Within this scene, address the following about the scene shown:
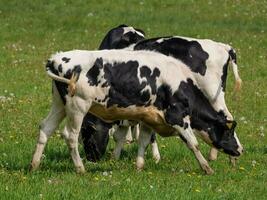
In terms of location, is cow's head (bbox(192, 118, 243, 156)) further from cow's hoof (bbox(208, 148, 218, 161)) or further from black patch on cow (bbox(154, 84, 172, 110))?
black patch on cow (bbox(154, 84, 172, 110))

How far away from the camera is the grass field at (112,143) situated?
984 cm

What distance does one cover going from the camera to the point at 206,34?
27531 mm

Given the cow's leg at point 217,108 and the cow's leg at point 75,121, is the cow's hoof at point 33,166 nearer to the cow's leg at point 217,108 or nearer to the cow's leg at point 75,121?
the cow's leg at point 75,121

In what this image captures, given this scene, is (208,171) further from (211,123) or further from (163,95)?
(163,95)

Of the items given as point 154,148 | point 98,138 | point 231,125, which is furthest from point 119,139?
point 231,125

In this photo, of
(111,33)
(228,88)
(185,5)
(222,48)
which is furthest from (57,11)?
(222,48)

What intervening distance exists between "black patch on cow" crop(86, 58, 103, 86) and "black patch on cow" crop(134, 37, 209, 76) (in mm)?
1383

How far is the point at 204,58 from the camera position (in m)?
12.3

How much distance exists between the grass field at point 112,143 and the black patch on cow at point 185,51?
1636 mm

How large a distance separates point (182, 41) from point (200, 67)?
0.51 m

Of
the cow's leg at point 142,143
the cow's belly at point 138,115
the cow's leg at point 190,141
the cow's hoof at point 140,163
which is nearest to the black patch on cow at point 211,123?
the cow's leg at point 190,141

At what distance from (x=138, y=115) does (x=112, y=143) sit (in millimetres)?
3004

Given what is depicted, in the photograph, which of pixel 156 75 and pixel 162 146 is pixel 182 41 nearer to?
pixel 156 75

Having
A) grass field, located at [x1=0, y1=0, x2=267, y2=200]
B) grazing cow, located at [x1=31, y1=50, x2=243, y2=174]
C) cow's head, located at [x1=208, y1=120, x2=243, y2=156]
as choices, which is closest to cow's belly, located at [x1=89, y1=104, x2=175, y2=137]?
grazing cow, located at [x1=31, y1=50, x2=243, y2=174]
